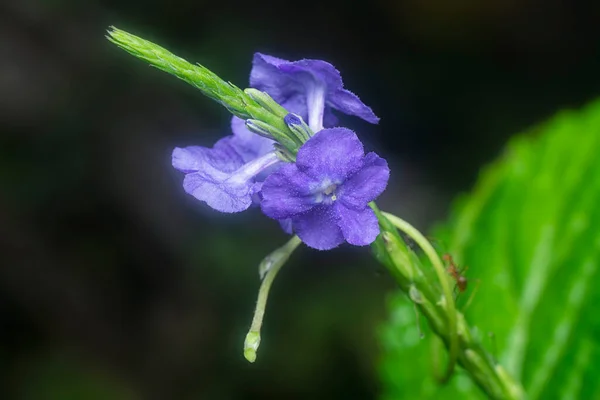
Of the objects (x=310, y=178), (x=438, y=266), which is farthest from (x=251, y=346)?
(x=438, y=266)

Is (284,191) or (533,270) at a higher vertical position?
(284,191)

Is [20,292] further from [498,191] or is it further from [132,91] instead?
[498,191]

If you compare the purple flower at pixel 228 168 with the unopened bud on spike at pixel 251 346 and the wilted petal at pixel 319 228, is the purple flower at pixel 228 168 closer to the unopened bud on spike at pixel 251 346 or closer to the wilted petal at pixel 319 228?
the wilted petal at pixel 319 228

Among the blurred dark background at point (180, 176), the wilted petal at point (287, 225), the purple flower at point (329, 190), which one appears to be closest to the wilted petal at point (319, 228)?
the purple flower at point (329, 190)

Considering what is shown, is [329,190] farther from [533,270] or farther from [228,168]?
[533,270]

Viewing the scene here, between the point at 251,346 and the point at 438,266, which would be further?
the point at 438,266
